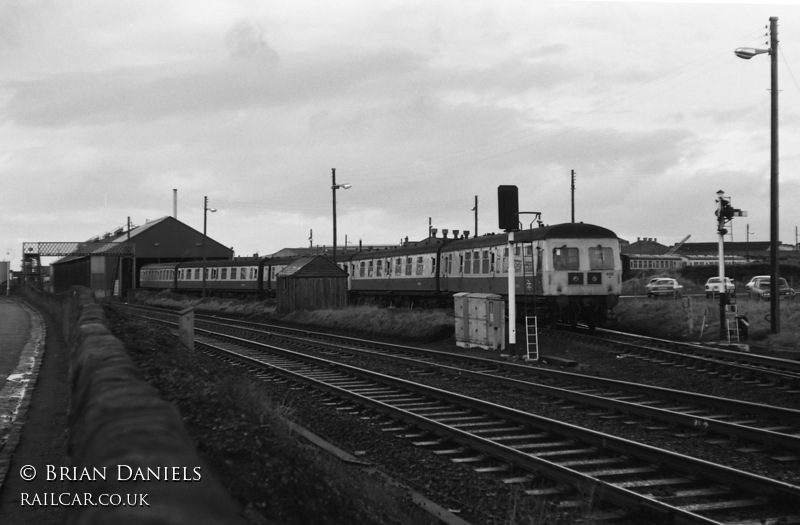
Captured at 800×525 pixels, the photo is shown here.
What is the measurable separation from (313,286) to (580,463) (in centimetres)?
2678

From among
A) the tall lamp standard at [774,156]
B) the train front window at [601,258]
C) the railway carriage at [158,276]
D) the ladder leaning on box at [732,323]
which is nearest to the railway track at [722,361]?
the ladder leaning on box at [732,323]

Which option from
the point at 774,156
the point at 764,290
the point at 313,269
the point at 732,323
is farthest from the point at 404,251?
the point at 764,290

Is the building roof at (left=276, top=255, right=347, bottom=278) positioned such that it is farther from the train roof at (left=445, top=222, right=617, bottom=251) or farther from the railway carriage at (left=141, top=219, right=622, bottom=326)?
the train roof at (left=445, top=222, right=617, bottom=251)

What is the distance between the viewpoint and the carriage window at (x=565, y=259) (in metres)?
22.2

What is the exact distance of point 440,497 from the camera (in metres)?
6.56

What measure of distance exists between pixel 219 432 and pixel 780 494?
4.63m

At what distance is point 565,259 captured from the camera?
73.1 feet

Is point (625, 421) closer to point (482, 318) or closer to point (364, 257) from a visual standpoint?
point (482, 318)

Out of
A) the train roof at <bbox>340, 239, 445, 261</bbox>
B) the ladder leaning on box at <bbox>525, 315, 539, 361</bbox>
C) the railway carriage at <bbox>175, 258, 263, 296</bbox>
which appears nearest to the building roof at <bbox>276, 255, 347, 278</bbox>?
the train roof at <bbox>340, 239, 445, 261</bbox>

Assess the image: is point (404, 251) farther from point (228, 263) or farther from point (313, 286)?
point (228, 263)

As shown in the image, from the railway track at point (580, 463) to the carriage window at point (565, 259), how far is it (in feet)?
37.6

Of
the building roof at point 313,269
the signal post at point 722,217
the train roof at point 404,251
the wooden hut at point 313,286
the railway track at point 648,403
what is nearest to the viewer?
the railway track at point 648,403

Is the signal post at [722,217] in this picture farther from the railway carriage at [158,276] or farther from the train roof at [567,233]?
the railway carriage at [158,276]

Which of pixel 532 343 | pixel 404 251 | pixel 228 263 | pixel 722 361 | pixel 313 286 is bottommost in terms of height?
pixel 722 361
